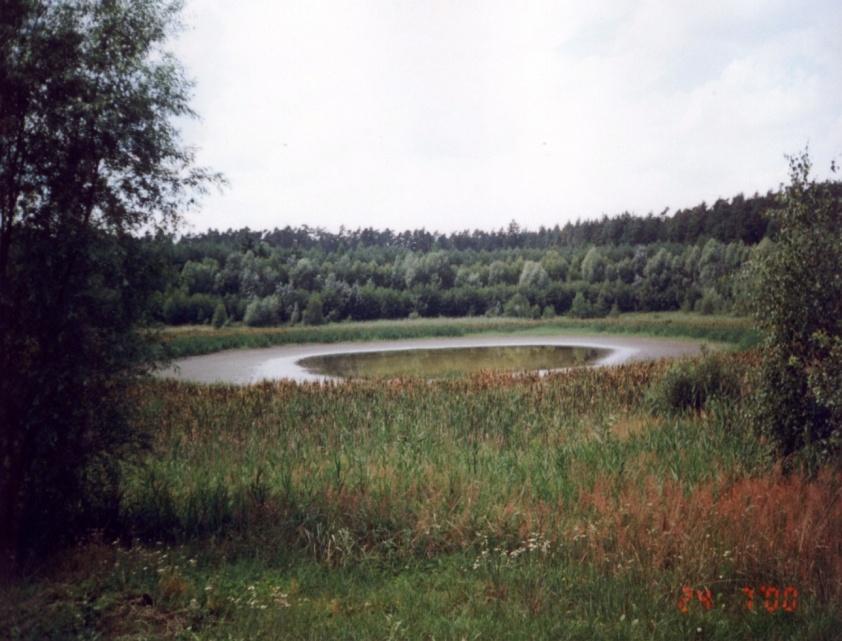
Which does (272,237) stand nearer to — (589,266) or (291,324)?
(291,324)

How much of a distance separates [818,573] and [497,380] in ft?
43.1

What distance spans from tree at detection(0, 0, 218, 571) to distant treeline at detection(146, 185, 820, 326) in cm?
110

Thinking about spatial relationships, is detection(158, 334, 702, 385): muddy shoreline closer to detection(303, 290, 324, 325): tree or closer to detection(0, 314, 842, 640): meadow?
detection(303, 290, 324, 325): tree

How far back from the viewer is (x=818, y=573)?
7.04 meters

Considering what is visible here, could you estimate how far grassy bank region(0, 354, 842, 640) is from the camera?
6.22m

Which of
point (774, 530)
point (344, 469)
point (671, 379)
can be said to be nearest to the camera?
point (774, 530)

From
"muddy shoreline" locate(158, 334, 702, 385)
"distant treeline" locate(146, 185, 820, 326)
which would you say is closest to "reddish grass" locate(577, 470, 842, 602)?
"distant treeline" locate(146, 185, 820, 326)

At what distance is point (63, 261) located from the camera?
8.43 m

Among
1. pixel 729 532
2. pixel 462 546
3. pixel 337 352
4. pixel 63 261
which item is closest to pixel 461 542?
pixel 462 546

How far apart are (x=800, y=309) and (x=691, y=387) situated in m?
6.57

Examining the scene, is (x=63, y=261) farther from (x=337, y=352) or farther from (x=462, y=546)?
(x=337, y=352)

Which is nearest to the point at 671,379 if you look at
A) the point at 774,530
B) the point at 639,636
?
the point at 774,530

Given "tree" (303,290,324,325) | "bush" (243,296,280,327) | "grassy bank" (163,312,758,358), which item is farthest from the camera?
"tree" (303,290,324,325)
